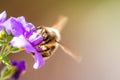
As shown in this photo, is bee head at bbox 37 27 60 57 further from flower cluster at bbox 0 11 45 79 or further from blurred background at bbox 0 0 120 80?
blurred background at bbox 0 0 120 80

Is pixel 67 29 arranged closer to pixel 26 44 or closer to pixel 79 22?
pixel 79 22

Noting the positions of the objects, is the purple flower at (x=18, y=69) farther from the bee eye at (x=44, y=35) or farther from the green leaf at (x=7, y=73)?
the bee eye at (x=44, y=35)

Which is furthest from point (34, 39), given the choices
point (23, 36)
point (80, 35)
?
point (80, 35)

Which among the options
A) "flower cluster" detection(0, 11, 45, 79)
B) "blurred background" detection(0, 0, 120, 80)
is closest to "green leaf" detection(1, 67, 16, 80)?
"flower cluster" detection(0, 11, 45, 79)

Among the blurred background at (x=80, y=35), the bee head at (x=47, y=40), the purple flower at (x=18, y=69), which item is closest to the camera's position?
the purple flower at (x=18, y=69)

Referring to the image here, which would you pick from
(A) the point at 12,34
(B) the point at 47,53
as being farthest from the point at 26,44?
(B) the point at 47,53

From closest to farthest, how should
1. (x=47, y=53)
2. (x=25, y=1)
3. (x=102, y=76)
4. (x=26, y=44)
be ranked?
(x=26, y=44) → (x=47, y=53) → (x=102, y=76) → (x=25, y=1)

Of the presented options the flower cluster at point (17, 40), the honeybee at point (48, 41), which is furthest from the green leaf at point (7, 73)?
the honeybee at point (48, 41)
